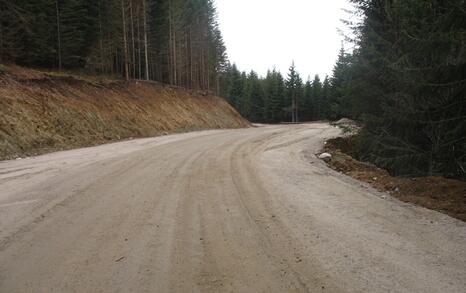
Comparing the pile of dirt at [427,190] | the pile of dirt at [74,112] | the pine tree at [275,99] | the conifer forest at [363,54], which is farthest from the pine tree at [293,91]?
the pile of dirt at [427,190]

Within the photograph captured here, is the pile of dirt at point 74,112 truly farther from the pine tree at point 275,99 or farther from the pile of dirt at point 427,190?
the pine tree at point 275,99

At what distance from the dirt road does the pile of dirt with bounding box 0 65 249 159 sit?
702 cm

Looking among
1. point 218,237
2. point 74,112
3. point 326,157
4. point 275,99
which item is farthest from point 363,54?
point 275,99

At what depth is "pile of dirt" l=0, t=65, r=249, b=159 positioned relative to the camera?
15.8 m

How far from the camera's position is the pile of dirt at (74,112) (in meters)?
15.8

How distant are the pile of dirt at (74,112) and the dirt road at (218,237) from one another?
7021 mm

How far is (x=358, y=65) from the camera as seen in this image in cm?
1423

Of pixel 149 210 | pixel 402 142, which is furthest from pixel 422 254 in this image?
pixel 402 142

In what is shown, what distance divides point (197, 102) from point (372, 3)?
81.4 ft

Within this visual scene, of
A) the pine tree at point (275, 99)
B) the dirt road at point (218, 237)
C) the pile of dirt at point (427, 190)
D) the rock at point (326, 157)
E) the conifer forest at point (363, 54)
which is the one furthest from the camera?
the pine tree at point (275, 99)

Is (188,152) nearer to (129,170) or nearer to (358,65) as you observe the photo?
(129,170)

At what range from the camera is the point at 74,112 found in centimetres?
1970

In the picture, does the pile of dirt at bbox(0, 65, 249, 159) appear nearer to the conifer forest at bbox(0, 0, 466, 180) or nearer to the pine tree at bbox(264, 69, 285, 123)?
the conifer forest at bbox(0, 0, 466, 180)

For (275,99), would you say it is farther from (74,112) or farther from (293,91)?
(74,112)
